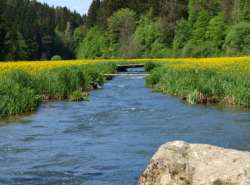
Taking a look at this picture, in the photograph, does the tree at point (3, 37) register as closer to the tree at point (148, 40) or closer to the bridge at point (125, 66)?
the bridge at point (125, 66)

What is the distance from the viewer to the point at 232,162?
Result: 7.68 meters

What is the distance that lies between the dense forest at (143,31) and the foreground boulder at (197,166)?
62.2 metres

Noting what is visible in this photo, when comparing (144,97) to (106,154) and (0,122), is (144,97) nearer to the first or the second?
(0,122)

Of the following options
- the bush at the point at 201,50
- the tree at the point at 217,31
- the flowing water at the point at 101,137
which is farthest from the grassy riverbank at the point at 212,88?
the tree at the point at 217,31

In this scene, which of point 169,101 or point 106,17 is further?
point 106,17

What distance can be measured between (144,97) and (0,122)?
34.0 feet

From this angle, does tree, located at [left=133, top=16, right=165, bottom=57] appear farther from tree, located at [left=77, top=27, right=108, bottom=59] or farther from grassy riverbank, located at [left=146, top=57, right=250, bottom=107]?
grassy riverbank, located at [left=146, top=57, right=250, bottom=107]

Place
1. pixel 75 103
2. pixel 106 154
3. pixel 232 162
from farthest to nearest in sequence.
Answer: pixel 75 103 → pixel 106 154 → pixel 232 162

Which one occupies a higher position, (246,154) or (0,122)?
(246,154)

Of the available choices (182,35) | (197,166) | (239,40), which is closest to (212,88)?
(197,166)

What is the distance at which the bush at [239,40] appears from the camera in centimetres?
7106

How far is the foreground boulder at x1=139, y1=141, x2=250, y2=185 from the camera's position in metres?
7.31

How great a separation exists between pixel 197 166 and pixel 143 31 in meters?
95.6

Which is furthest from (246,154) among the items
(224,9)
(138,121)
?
(224,9)
